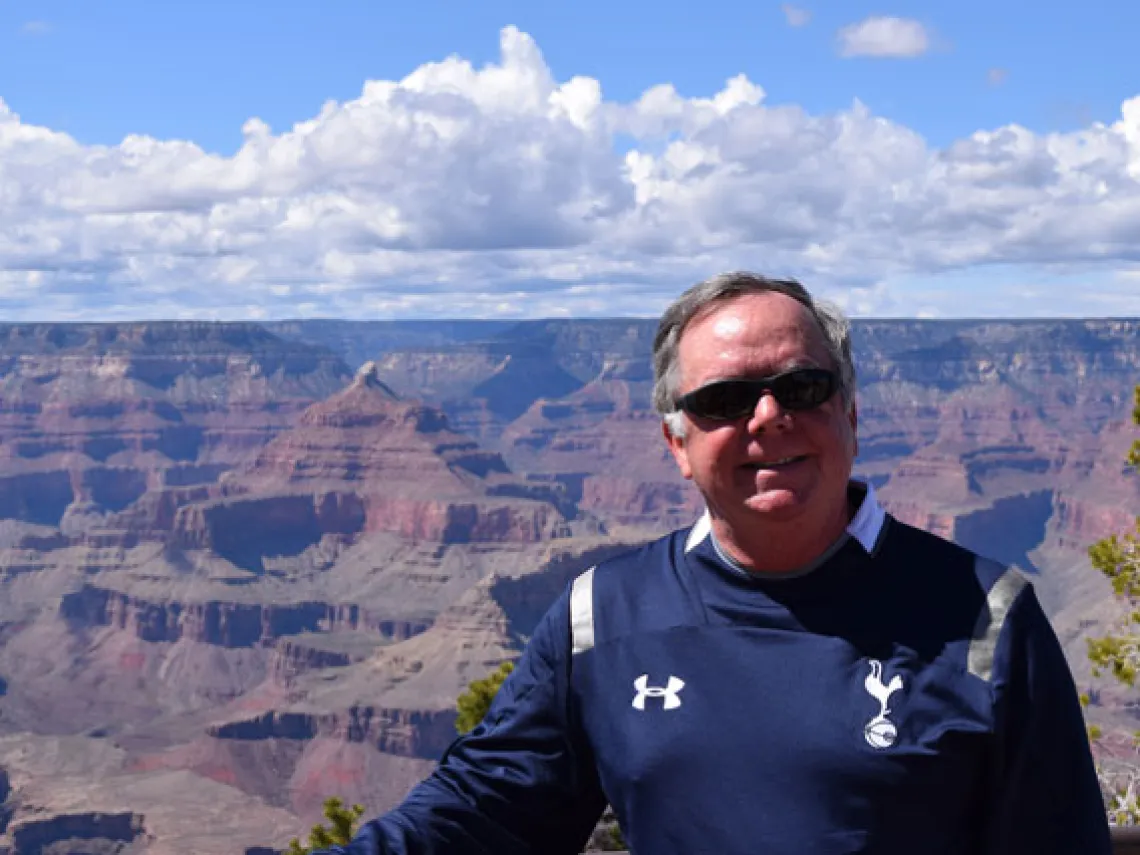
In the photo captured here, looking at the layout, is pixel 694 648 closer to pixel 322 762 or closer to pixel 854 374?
pixel 854 374

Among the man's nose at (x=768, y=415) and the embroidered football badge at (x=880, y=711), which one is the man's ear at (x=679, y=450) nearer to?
the man's nose at (x=768, y=415)

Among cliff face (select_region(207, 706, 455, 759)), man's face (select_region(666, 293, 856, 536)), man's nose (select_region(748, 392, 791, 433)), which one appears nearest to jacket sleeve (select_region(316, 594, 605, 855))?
man's face (select_region(666, 293, 856, 536))

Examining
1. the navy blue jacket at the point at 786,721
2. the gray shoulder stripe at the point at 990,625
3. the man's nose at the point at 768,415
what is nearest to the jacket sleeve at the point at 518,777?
the navy blue jacket at the point at 786,721

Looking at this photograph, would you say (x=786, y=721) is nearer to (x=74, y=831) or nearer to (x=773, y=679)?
(x=773, y=679)

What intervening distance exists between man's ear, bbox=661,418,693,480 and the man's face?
106mm

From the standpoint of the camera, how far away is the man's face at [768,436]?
3768 millimetres

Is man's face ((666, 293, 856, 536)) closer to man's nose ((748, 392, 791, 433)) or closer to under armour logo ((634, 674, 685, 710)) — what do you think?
man's nose ((748, 392, 791, 433))

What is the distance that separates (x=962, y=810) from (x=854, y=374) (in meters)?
1.13

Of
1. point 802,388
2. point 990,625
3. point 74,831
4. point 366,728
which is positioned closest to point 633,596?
point 802,388

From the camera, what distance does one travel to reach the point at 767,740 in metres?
3.60

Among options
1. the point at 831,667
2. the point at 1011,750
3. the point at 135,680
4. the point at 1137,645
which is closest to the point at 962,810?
the point at 1011,750

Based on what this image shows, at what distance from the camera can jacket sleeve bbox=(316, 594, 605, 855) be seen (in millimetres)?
4031

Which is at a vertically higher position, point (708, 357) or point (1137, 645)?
point (708, 357)

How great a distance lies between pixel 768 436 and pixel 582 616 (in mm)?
706
